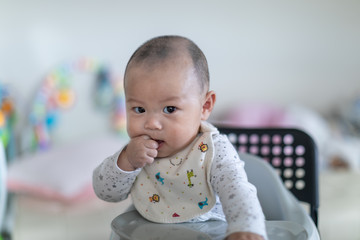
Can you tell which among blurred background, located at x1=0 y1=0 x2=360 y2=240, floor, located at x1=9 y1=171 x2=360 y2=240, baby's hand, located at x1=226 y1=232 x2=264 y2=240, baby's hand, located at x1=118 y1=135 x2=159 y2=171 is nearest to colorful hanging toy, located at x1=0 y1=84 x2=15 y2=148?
blurred background, located at x1=0 y1=0 x2=360 y2=240

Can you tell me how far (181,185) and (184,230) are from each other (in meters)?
0.07

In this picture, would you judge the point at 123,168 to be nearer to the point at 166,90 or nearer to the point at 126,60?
the point at 166,90

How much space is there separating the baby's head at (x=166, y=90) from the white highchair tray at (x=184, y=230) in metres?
0.11

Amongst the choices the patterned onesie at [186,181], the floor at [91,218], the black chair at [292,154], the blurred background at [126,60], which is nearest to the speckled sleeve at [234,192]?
the patterned onesie at [186,181]

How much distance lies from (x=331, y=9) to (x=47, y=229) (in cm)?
158

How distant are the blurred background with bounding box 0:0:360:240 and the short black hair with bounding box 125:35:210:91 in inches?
39.1

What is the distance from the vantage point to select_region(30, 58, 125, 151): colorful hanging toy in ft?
6.00

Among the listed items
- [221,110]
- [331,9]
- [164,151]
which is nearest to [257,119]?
[221,110]

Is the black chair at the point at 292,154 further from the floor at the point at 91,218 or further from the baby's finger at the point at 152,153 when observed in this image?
the floor at the point at 91,218

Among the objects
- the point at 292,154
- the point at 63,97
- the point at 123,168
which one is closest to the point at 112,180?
the point at 123,168

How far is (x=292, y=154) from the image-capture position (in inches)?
34.4

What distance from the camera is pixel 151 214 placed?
0.65 m

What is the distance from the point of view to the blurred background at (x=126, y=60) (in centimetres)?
169

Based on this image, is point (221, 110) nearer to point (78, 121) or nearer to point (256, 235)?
point (78, 121)
